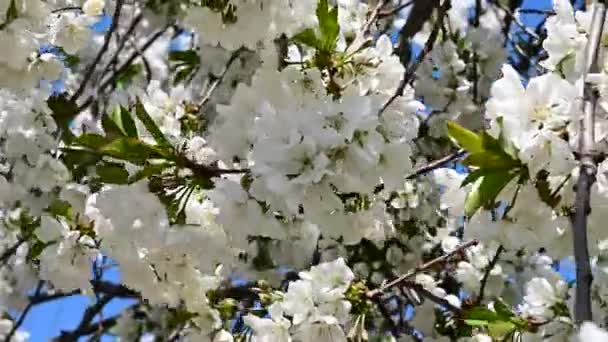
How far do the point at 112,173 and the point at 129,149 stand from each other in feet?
0.45

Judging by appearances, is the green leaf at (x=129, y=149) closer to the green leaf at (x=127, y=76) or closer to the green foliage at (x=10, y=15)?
the green foliage at (x=10, y=15)

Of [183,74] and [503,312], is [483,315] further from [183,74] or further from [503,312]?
[183,74]

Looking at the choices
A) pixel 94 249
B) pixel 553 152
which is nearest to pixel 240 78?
pixel 94 249

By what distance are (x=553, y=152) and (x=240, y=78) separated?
1597 mm

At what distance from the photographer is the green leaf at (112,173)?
166 centimetres

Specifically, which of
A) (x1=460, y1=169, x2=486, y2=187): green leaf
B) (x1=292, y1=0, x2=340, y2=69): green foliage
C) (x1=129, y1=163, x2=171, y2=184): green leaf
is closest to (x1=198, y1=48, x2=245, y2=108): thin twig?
(x1=292, y1=0, x2=340, y2=69): green foliage

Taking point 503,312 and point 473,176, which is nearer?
point 473,176

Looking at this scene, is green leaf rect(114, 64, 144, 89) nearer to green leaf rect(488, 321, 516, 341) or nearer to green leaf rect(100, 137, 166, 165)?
green leaf rect(100, 137, 166, 165)

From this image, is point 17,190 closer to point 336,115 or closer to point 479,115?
point 479,115

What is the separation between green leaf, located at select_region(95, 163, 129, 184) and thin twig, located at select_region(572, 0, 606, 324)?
2.37 ft

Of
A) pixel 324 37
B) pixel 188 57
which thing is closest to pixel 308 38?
pixel 324 37

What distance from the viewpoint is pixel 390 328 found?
2.62m

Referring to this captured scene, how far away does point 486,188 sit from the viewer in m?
1.42

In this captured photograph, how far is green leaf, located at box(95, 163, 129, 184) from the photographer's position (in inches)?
65.2
